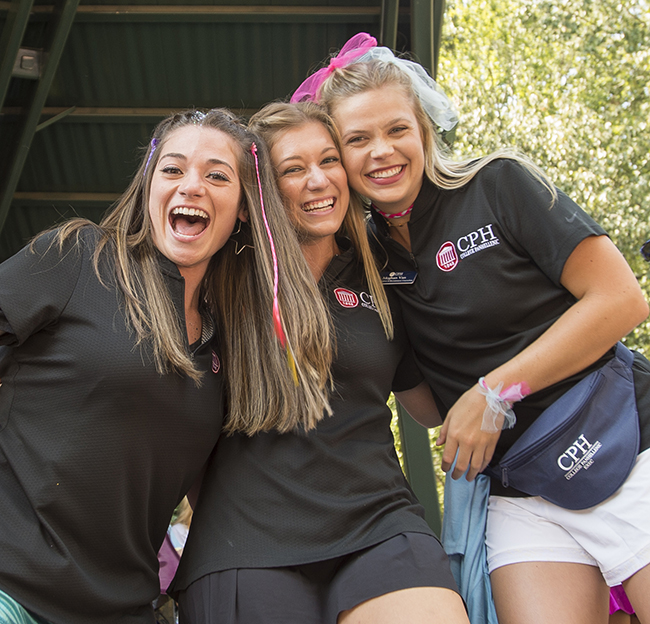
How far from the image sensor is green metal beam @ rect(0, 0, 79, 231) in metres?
3.08

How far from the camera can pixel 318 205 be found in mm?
2131

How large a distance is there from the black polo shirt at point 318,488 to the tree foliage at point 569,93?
8.51 meters

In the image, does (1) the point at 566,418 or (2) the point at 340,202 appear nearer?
(1) the point at 566,418

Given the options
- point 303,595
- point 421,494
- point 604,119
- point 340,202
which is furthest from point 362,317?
point 604,119

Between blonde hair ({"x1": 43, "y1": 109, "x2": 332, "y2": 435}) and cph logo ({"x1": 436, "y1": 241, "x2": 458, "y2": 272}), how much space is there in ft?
1.30

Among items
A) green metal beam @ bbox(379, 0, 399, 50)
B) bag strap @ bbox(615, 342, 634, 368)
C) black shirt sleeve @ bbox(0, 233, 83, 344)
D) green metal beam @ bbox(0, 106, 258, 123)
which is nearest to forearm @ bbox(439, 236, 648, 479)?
bag strap @ bbox(615, 342, 634, 368)

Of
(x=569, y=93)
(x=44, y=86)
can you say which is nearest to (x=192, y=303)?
(x=44, y=86)

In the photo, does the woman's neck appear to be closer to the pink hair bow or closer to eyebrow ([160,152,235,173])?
eyebrow ([160,152,235,173])

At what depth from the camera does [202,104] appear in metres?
3.75

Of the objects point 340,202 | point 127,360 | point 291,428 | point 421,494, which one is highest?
point 340,202

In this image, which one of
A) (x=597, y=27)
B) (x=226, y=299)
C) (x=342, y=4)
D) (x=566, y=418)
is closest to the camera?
(x=566, y=418)

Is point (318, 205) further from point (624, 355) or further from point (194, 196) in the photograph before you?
point (624, 355)

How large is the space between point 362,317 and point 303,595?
2.75 feet

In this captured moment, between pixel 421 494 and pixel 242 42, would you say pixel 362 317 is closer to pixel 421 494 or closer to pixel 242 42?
pixel 421 494
